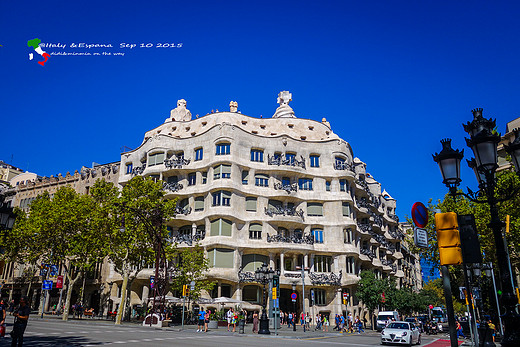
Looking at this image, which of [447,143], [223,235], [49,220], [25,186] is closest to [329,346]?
[447,143]

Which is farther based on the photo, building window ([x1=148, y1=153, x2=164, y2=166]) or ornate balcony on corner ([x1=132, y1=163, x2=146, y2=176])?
ornate balcony on corner ([x1=132, y1=163, x2=146, y2=176])

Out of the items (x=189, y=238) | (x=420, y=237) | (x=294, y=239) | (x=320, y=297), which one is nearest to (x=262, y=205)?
(x=294, y=239)

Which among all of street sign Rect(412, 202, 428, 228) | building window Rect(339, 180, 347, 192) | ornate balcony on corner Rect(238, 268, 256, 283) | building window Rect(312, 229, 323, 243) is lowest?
street sign Rect(412, 202, 428, 228)

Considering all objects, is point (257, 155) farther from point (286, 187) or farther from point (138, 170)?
point (138, 170)

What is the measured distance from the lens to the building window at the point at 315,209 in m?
47.6

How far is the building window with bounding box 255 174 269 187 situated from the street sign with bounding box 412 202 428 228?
39102 millimetres

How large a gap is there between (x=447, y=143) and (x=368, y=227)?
47.0m

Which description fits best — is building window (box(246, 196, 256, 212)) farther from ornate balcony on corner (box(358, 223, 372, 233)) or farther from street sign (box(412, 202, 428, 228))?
street sign (box(412, 202, 428, 228))

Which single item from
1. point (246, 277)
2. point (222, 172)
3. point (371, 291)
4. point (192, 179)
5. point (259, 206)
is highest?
point (192, 179)

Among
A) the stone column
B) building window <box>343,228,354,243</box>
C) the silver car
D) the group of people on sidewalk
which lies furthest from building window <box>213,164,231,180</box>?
the group of people on sidewalk

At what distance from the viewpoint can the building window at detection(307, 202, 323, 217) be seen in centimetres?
4756

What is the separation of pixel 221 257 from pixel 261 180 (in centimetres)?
1041

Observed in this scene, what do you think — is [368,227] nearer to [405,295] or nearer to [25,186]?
[405,295]

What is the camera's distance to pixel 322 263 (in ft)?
149
